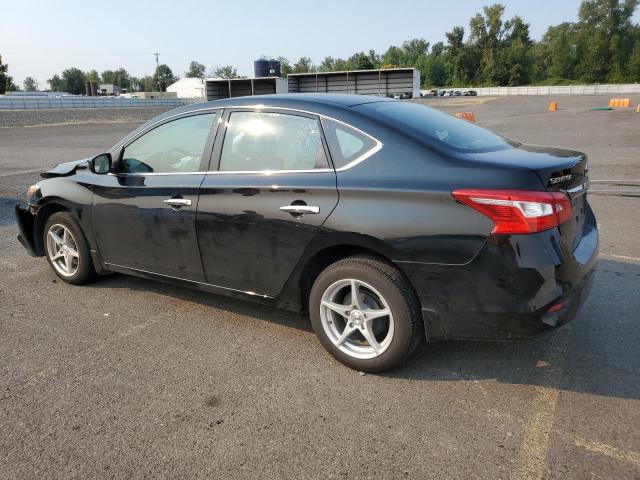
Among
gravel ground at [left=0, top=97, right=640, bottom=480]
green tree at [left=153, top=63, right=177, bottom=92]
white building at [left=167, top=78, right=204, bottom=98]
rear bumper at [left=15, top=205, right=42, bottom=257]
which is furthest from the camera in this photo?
green tree at [left=153, top=63, right=177, bottom=92]

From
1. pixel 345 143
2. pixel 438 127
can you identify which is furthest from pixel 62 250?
pixel 438 127

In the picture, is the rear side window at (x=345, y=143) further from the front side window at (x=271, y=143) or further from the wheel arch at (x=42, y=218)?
the wheel arch at (x=42, y=218)

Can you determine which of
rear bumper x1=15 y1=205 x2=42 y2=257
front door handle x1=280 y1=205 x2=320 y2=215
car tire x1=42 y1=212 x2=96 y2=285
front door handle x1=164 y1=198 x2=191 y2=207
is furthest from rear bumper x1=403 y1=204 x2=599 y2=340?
rear bumper x1=15 y1=205 x2=42 y2=257

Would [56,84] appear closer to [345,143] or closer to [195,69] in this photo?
[195,69]

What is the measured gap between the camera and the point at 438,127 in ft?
11.2

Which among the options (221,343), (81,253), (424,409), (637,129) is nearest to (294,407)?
(424,409)

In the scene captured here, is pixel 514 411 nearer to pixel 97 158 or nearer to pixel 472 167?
pixel 472 167

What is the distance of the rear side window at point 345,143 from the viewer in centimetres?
314

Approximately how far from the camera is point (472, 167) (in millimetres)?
2812

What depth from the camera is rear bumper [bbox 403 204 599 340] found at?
2668 millimetres

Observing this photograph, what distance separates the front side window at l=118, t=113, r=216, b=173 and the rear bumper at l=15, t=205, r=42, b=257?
4.68ft

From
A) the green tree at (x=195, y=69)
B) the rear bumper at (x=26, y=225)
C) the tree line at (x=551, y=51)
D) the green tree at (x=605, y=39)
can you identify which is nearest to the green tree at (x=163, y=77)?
the green tree at (x=195, y=69)

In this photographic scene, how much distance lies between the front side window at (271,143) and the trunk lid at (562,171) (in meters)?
1.02

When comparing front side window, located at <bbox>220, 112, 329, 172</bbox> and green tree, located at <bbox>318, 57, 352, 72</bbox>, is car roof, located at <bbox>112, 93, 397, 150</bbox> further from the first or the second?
green tree, located at <bbox>318, 57, 352, 72</bbox>
